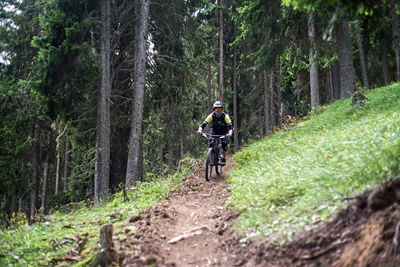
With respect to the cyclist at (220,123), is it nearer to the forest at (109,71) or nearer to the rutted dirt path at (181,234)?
the rutted dirt path at (181,234)

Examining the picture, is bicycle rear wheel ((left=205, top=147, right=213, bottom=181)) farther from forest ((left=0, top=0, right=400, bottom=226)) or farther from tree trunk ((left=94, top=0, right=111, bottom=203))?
tree trunk ((left=94, top=0, right=111, bottom=203))

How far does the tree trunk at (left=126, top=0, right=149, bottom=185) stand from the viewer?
12.3 m

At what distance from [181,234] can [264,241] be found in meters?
1.66

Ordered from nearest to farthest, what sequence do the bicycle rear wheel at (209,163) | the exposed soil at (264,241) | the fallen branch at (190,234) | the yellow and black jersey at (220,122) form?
the exposed soil at (264,241), the fallen branch at (190,234), the bicycle rear wheel at (209,163), the yellow and black jersey at (220,122)

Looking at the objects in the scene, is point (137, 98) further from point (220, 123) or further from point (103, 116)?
point (220, 123)

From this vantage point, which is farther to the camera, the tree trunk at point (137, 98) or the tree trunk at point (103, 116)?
the tree trunk at point (137, 98)

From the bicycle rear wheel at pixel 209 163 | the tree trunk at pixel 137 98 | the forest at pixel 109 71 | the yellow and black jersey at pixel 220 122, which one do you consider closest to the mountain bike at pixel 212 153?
the bicycle rear wheel at pixel 209 163

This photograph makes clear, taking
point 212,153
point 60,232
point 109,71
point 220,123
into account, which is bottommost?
point 60,232

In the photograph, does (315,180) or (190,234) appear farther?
(315,180)

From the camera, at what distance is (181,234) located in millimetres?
5449

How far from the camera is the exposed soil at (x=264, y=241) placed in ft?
10.9

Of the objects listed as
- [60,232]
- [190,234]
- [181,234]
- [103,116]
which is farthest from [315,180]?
[103,116]

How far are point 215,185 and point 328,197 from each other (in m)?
5.00

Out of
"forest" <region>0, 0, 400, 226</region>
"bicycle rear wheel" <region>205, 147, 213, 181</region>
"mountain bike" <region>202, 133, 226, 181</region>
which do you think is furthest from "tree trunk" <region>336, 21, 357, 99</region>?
"bicycle rear wheel" <region>205, 147, 213, 181</region>
